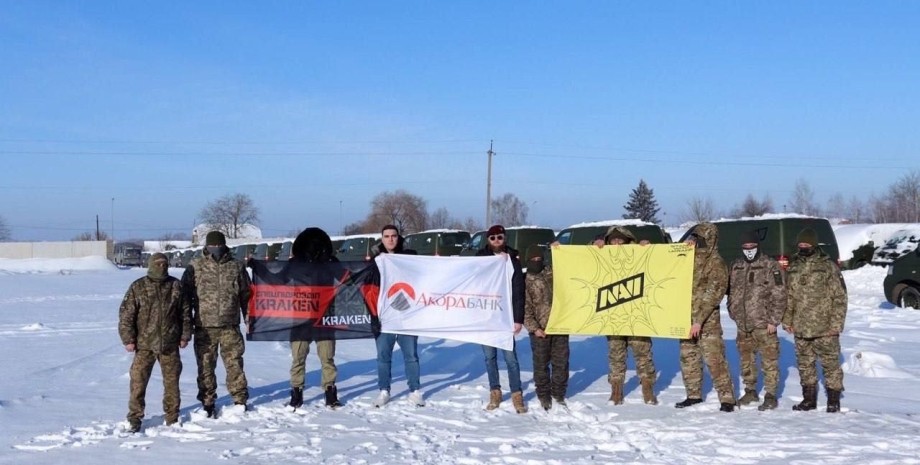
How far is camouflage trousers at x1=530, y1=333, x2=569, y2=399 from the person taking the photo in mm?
8836

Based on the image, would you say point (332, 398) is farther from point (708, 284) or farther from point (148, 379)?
point (708, 284)

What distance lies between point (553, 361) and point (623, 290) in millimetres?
1170

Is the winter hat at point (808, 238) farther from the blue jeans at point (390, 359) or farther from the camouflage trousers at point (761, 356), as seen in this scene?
the blue jeans at point (390, 359)

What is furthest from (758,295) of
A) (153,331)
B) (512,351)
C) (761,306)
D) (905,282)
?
(905,282)

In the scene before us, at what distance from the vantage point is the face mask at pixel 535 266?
29.5 ft

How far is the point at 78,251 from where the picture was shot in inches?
2596

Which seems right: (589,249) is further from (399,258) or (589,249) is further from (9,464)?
(9,464)

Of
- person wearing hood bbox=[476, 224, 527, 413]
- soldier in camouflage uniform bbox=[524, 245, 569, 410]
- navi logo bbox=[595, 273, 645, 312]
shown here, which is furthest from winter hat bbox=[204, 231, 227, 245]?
navi logo bbox=[595, 273, 645, 312]

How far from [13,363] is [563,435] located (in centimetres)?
795

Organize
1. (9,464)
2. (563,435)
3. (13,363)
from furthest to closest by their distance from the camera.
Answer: (13,363) → (563,435) → (9,464)

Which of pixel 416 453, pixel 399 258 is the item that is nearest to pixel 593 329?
pixel 399 258

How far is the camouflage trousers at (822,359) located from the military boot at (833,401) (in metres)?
0.04

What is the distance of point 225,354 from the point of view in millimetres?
8461

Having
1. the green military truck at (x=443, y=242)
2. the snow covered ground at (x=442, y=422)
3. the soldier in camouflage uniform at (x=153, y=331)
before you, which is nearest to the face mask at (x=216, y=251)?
the soldier in camouflage uniform at (x=153, y=331)
